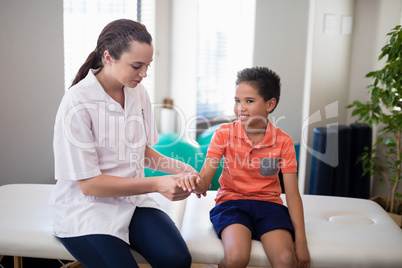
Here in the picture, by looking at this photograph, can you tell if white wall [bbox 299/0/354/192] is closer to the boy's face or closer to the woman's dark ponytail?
the boy's face

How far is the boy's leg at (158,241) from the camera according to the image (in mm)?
1344

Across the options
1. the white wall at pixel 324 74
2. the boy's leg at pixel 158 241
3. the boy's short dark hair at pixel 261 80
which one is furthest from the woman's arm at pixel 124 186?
the white wall at pixel 324 74

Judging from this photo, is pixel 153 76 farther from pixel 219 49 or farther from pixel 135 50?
pixel 135 50

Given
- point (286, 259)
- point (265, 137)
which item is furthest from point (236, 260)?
point (265, 137)

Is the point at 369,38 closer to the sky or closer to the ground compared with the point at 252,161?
closer to the sky

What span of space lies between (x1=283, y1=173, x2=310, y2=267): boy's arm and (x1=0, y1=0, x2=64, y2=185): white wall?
1.47 metres

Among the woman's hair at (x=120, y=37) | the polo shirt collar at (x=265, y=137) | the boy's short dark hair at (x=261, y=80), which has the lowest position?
the polo shirt collar at (x=265, y=137)

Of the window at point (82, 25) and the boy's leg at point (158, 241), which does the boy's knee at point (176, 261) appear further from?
the window at point (82, 25)

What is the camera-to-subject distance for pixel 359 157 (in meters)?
2.79

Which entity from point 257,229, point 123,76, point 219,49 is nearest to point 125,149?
point 123,76

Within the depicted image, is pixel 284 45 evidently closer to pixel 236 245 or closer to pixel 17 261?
pixel 236 245

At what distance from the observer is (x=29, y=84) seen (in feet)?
7.57

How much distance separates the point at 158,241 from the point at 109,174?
0.28 metres

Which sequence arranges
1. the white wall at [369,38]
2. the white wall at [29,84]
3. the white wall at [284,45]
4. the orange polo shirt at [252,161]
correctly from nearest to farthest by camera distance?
the orange polo shirt at [252,161] < the white wall at [29,84] < the white wall at [369,38] < the white wall at [284,45]
